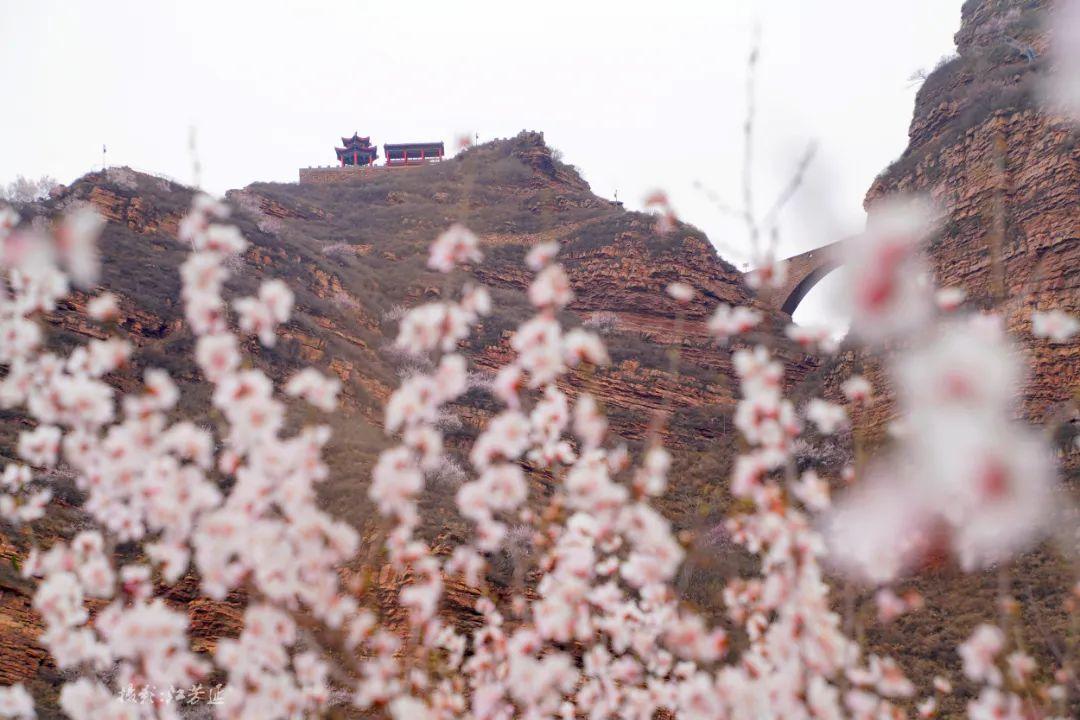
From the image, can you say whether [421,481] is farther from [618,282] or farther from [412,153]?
[412,153]

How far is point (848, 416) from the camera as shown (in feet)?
72.2

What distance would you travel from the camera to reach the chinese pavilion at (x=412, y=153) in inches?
2259

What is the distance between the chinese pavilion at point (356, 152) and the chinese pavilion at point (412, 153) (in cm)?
142

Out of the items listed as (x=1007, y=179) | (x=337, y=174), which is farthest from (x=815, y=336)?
(x=337, y=174)

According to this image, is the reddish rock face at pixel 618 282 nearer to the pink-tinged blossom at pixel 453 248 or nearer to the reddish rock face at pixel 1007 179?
the reddish rock face at pixel 1007 179

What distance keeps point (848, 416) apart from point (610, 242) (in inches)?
683

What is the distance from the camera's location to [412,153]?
58.0 m

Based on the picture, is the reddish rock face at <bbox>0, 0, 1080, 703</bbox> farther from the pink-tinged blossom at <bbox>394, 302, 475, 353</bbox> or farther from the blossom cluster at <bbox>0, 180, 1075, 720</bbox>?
the pink-tinged blossom at <bbox>394, 302, 475, 353</bbox>

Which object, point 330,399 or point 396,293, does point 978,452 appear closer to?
point 330,399

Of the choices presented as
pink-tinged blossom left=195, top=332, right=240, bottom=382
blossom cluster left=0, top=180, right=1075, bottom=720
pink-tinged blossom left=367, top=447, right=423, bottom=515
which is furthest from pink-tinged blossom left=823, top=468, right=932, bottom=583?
pink-tinged blossom left=195, top=332, right=240, bottom=382

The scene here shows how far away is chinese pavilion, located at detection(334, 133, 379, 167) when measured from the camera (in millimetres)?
58031

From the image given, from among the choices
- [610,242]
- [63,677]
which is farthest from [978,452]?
[610,242]

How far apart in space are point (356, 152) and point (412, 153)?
4747 millimetres

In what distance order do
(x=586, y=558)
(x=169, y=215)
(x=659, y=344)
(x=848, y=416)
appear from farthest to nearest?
(x=659, y=344) < (x=169, y=215) < (x=848, y=416) < (x=586, y=558)
